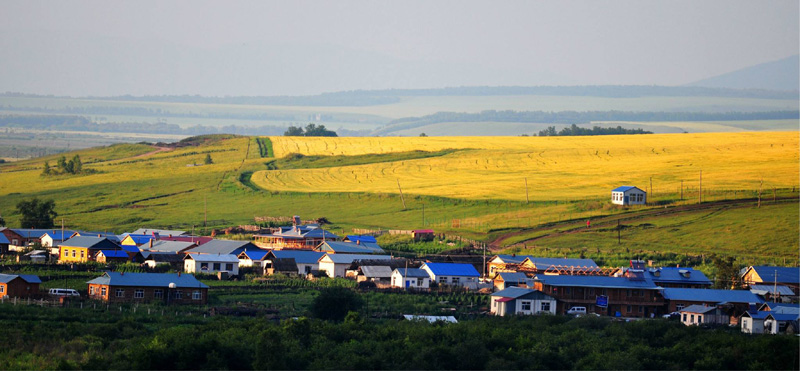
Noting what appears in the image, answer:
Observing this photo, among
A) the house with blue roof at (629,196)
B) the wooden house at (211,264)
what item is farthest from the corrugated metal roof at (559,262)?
the house with blue roof at (629,196)

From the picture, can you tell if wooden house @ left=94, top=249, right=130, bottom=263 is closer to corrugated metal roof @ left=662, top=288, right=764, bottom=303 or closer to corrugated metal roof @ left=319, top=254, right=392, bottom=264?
corrugated metal roof @ left=319, top=254, right=392, bottom=264

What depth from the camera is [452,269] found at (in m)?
55.7

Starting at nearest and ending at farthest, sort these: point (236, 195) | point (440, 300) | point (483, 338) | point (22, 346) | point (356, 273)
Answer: point (22, 346) < point (483, 338) < point (440, 300) < point (356, 273) < point (236, 195)

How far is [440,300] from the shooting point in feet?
160

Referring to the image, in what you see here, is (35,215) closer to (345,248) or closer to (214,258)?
(214,258)

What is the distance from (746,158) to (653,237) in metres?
31.9

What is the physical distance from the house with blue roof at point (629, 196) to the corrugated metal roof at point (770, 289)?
21342 millimetres

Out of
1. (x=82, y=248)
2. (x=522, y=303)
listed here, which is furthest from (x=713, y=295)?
(x=82, y=248)

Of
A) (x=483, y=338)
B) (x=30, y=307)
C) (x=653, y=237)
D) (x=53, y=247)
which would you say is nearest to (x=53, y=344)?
(x=30, y=307)

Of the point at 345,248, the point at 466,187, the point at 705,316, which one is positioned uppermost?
the point at 466,187

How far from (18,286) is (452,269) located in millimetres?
21604

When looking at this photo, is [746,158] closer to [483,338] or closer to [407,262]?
[407,262]

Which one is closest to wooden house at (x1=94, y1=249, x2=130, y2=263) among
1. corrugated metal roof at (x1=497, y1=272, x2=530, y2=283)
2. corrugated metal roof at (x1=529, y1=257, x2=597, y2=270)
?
corrugated metal roof at (x1=497, y1=272, x2=530, y2=283)

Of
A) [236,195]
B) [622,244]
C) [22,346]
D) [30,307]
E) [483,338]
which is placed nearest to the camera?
[22,346]
